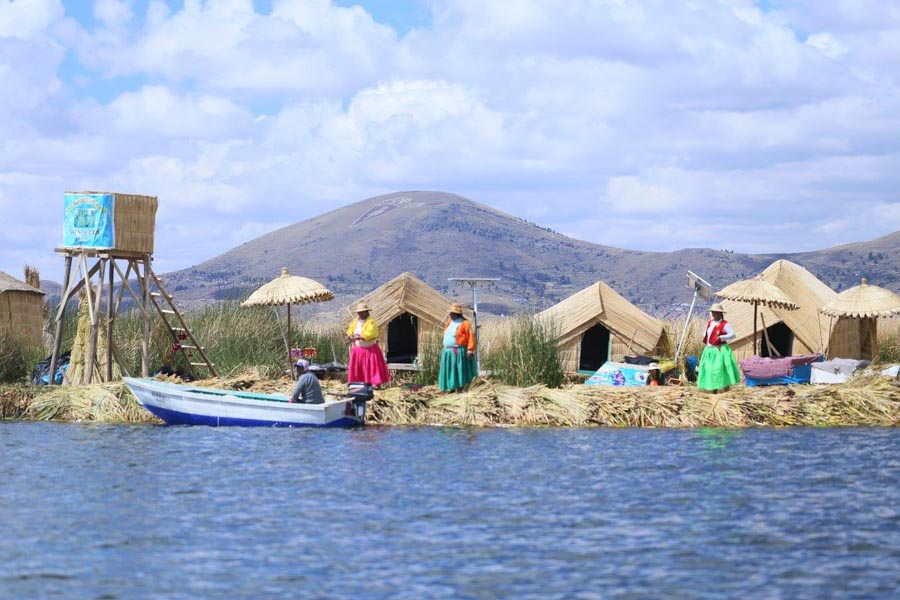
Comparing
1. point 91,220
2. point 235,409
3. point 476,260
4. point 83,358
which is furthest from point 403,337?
point 476,260

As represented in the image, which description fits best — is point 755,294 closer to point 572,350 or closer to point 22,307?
point 572,350

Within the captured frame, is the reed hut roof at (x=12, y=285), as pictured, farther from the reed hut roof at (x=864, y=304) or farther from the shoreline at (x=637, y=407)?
the reed hut roof at (x=864, y=304)

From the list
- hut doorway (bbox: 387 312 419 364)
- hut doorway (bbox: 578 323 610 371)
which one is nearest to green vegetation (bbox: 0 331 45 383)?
hut doorway (bbox: 387 312 419 364)

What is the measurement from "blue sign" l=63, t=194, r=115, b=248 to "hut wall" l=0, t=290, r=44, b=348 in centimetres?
531

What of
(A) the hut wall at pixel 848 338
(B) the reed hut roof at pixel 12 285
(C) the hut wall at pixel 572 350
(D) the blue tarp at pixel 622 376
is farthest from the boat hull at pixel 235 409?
(A) the hut wall at pixel 848 338

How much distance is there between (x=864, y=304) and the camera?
27.1m

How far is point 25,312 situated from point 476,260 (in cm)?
11235

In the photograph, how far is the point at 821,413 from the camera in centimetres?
2141

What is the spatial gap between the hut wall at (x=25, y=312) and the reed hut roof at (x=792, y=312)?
14901 millimetres

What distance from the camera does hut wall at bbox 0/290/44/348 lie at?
30094mm

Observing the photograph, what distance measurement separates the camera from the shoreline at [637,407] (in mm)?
21172

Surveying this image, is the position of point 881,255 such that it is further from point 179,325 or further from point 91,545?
point 91,545

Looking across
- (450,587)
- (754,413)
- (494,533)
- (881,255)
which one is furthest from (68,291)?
(881,255)

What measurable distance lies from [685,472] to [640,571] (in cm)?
519
